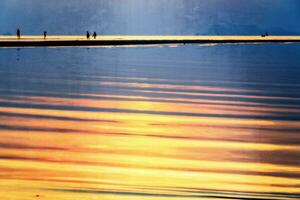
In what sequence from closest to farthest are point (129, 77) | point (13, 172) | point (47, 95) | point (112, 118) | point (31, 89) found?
1. point (13, 172)
2. point (112, 118)
3. point (47, 95)
4. point (31, 89)
5. point (129, 77)

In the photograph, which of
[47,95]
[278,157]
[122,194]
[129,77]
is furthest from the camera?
[129,77]

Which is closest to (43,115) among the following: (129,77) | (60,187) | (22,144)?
(22,144)

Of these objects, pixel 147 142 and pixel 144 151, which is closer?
pixel 144 151

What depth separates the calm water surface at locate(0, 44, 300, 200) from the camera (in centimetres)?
1202

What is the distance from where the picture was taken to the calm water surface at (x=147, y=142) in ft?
39.4

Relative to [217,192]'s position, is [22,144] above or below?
above

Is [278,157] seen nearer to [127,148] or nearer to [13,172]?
[127,148]

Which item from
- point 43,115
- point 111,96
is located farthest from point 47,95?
point 43,115

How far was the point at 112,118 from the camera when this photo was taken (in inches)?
861

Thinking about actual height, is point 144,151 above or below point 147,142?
below

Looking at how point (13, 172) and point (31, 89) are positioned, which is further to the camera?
point (31, 89)

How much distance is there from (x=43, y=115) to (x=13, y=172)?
30.7 feet

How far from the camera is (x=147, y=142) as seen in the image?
17.4 meters

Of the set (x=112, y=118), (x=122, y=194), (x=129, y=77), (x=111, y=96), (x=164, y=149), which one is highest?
(x=129, y=77)
